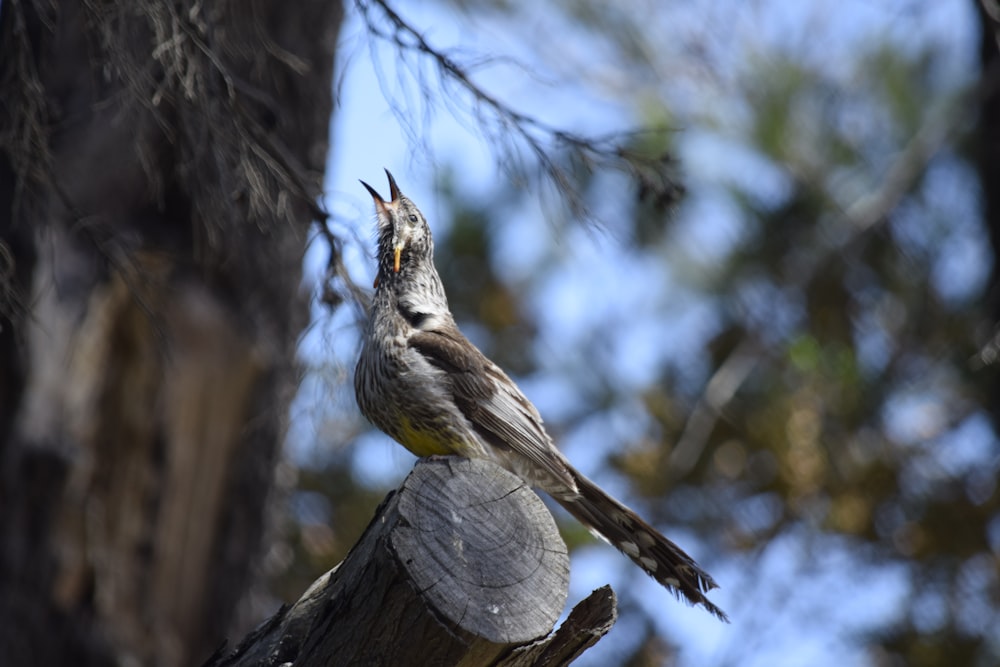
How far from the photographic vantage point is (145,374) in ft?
19.6

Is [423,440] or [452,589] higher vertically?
[423,440]

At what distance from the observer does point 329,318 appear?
4.52 m

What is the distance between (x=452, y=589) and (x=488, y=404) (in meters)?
1.45

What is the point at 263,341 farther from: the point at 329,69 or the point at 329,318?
the point at 329,318

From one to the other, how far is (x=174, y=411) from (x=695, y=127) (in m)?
4.18

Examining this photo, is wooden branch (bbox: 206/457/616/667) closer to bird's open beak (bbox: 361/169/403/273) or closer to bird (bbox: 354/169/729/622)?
bird (bbox: 354/169/729/622)

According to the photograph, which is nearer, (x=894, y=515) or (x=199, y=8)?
(x=199, y=8)

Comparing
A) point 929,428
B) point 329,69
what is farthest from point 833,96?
point 329,69

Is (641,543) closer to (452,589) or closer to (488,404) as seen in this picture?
(488,404)

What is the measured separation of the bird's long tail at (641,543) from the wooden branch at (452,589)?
80 cm

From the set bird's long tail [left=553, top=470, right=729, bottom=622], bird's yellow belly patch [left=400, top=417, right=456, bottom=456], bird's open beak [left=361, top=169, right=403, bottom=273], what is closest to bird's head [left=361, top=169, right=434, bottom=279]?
bird's open beak [left=361, top=169, right=403, bottom=273]

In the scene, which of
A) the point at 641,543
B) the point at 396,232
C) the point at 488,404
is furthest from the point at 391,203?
the point at 641,543

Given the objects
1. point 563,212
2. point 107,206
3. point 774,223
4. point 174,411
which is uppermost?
point 774,223

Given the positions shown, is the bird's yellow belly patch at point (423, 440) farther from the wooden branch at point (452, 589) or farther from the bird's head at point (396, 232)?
the wooden branch at point (452, 589)
